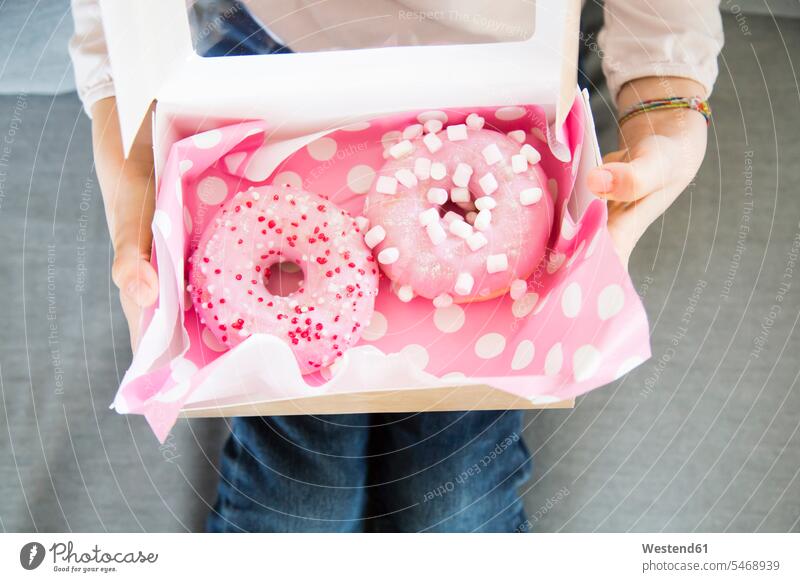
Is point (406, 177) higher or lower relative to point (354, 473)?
higher

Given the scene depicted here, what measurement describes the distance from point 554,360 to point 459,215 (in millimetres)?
174

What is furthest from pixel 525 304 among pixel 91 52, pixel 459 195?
pixel 91 52

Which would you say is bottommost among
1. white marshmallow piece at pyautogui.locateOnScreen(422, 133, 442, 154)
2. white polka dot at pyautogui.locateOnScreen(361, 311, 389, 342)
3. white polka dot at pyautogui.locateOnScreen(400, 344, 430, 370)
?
white polka dot at pyautogui.locateOnScreen(400, 344, 430, 370)

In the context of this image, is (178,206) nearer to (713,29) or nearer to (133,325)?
(133,325)

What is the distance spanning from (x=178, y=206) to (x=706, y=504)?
26.4 inches

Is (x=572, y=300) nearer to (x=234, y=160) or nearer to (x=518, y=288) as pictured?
(x=518, y=288)

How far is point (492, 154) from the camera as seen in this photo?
66 centimetres

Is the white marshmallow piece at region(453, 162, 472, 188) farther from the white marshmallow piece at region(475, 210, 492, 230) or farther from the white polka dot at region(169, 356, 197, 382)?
the white polka dot at region(169, 356, 197, 382)

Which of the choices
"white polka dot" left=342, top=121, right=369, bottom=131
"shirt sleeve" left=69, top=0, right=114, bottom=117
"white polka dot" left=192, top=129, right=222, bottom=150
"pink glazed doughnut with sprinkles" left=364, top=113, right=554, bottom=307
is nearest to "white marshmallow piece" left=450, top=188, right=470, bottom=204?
"pink glazed doughnut with sprinkles" left=364, top=113, right=554, bottom=307

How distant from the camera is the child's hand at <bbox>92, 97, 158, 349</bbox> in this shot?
586 millimetres

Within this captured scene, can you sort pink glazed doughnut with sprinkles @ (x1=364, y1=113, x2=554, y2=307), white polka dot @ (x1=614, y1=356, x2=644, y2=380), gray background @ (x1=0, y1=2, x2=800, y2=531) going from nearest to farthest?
white polka dot @ (x1=614, y1=356, x2=644, y2=380), pink glazed doughnut with sprinkles @ (x1=364, y1=113, x2=554, y2=307), gray background @ (x1=0, y1=2, x2=800, y2=531)

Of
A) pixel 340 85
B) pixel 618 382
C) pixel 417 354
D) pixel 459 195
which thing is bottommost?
pixel 618 382

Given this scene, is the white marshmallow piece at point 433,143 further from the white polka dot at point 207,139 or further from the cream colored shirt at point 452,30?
the white polka dot at point 207,139

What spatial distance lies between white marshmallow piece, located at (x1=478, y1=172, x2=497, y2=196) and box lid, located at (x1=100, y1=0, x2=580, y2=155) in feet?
0.23
